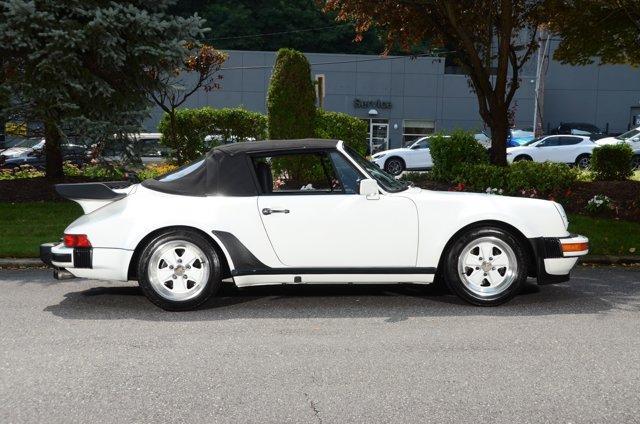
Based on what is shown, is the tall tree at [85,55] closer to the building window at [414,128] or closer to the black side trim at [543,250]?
the black side trim at [543,250]

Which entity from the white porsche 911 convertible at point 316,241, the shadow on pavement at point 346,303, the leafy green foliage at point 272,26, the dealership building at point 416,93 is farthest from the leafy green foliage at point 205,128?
the leafy green foliage at point 272,26

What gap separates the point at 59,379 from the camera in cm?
482

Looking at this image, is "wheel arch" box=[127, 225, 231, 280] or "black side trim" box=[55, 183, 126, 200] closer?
"wheel arch" box=[127, 225, 231, 280]

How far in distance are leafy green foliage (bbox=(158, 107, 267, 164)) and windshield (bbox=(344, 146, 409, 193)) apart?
551 inches

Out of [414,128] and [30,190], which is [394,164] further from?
[414,128]

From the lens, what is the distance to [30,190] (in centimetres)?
1425

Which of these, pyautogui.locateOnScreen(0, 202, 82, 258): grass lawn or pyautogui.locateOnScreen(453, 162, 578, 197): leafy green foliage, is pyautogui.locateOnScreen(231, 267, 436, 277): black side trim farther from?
pyautogui.locateOnScreen(453, 162, 578, 197): leafy green foliage

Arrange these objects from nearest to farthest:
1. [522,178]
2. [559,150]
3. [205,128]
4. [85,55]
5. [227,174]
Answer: [227,174] → [85,55] → [522,178] → [205,128] → [559,150]

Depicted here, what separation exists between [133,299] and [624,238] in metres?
6.81

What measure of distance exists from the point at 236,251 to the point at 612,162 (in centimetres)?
1351

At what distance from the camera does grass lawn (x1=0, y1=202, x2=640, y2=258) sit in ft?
32.0

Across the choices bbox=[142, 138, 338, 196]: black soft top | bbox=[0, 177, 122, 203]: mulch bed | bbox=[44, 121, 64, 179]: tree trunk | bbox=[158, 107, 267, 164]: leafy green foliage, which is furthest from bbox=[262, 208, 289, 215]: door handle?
bbox=[158, 107, 267, 164]: leafy green foliage

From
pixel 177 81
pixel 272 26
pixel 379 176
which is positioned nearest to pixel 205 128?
pixel 177 81

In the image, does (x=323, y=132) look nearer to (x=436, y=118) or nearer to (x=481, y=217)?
(x=481, y=217)
